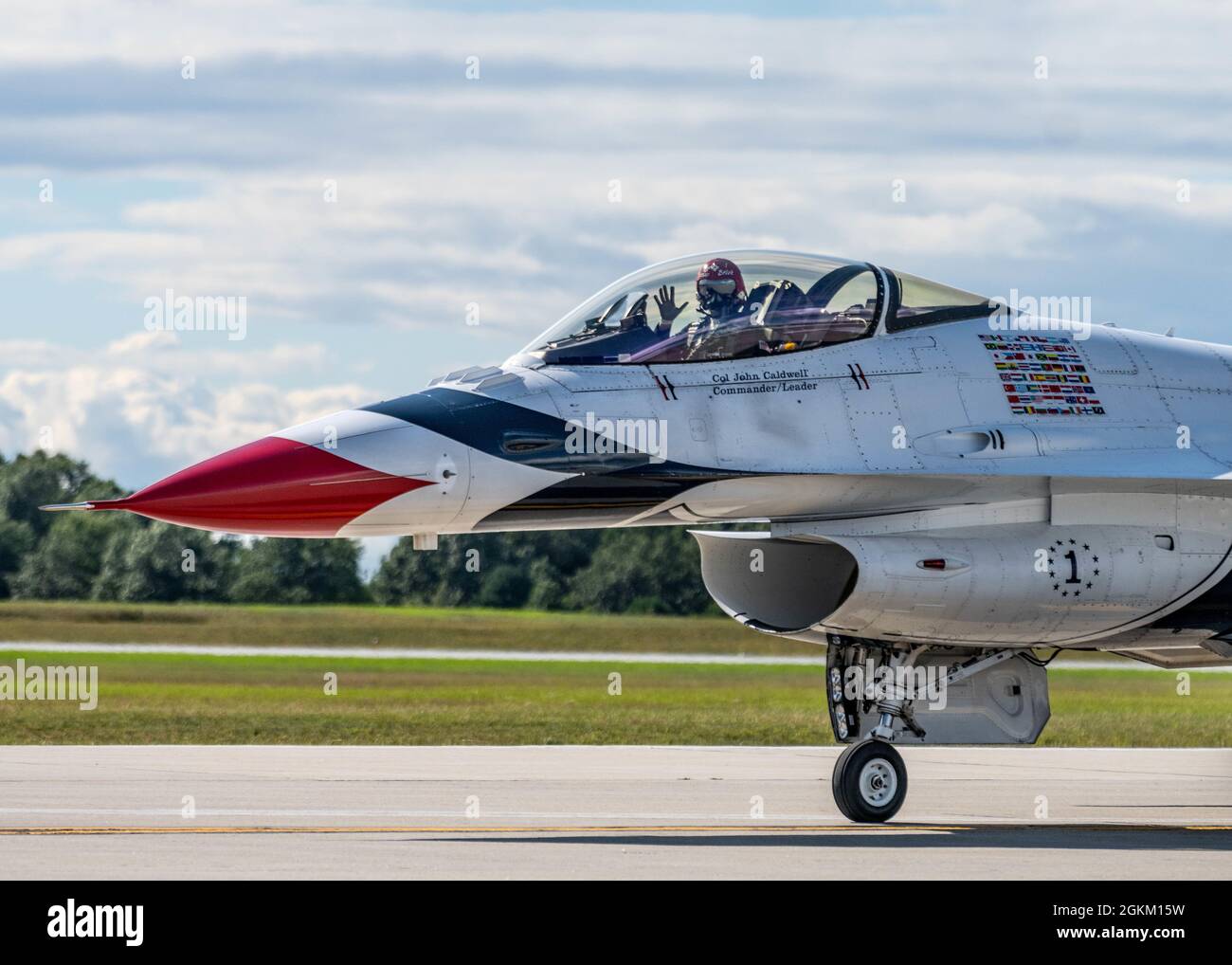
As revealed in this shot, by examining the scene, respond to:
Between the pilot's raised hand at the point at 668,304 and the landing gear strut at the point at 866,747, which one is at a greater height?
the pilot's raised hand at the point at 668,304

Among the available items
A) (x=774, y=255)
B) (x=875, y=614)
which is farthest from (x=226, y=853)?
(x=774, y=255)

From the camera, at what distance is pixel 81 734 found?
21.1m

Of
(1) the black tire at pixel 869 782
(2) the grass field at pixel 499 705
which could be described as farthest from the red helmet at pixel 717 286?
(2) the grass field at pixel 499 705

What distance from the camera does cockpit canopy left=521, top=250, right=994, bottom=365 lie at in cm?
1139

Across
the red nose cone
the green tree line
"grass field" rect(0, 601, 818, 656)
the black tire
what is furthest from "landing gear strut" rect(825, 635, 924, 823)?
the green tree line

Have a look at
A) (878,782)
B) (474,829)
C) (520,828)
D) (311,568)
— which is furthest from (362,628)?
(878,782)

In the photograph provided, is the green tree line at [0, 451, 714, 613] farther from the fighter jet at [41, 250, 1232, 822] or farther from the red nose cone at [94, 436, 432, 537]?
the red nose cone at [94, 436, 432, 537]

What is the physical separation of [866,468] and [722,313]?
1.33 meters

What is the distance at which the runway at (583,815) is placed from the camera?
992cm

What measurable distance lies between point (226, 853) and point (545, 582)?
155ft

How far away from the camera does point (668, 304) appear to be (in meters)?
11.6

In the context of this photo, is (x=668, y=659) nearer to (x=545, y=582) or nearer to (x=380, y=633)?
(x=380, y=633)

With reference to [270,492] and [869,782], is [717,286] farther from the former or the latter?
[869,782]

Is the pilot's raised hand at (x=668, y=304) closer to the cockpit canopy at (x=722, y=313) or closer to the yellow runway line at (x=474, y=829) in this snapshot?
the cockpit canopy at (x=722, y=313)
